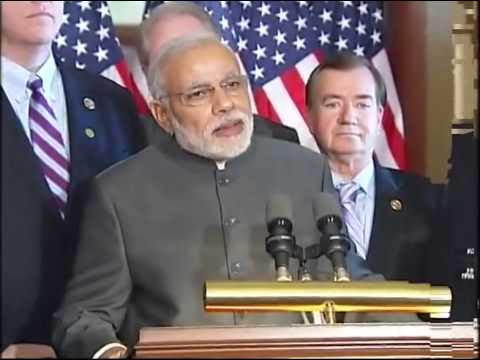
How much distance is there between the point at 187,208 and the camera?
1568 millimetres

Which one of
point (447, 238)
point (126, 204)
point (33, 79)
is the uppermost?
point (33, 79)

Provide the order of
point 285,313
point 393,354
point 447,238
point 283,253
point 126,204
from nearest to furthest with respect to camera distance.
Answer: point 393,354, point 283,253, point 285,313, point 126,204, point 447,238

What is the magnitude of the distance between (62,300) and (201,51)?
0.38 metres

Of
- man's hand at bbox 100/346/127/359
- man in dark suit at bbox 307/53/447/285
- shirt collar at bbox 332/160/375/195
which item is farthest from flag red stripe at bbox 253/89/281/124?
man's hand at bbox 100/346/127/359

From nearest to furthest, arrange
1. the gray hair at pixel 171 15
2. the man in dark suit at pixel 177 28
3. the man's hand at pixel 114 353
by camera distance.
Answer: the man's hand at pixel 114 353, the man in dark suit at pixel 177 28, the gray hair at pixel 171 15

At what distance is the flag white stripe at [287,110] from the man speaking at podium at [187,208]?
8.6 inches

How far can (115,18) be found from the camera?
2117mm

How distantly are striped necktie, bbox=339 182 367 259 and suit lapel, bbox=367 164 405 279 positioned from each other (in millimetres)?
19

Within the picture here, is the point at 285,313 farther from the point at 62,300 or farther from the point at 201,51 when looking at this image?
the point at 201,51

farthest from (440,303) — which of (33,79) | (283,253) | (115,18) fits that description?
(115,18)

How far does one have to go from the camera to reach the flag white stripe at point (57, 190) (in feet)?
5.27

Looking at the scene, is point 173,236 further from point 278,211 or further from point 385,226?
point 385,226

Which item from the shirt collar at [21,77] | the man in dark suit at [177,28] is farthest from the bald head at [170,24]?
the shirt collar at [21,77]

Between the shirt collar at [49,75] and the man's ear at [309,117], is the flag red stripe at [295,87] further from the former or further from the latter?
the shirt collar at [49,75]
